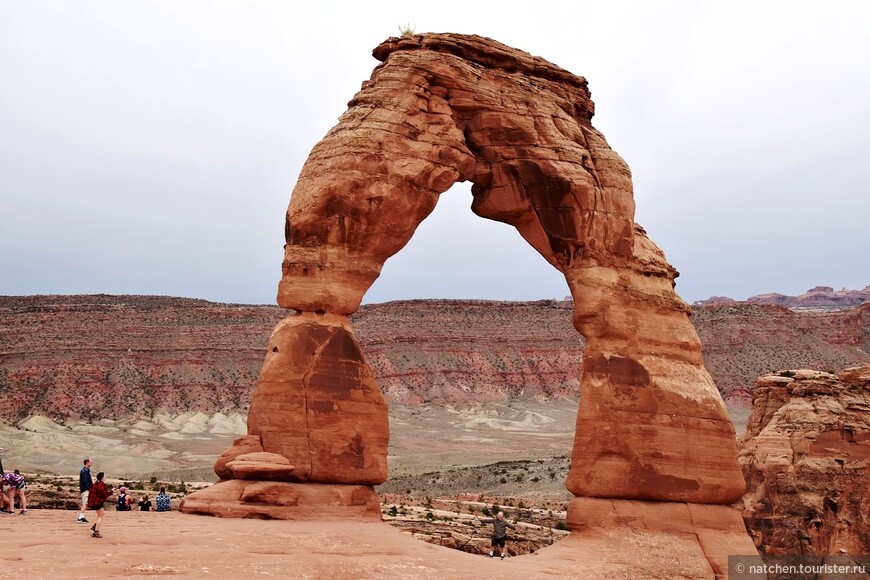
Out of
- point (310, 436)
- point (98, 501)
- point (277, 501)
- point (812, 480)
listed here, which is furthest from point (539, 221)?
point (812, 480)

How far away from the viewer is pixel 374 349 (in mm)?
99875

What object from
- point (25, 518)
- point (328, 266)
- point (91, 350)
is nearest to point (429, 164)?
point (328, 266)

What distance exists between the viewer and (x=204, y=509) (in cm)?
1744

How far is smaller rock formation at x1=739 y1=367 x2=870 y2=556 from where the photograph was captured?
26797mm

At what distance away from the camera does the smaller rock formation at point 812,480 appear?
87.9 feet

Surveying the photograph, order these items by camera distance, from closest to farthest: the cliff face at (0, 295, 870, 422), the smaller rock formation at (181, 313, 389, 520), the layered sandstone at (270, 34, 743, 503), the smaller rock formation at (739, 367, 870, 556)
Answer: the smaller rock formation at (181, 313, 389, 520), the layered sandstone at (270, 34, 743, 503), the smaller rock formation at (739, 367, 870, 556), the cliff face at (0, 295, 870, 422)

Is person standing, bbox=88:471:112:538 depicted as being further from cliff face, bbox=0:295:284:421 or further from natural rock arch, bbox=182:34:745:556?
cliff face, bbox=0:295:284:421

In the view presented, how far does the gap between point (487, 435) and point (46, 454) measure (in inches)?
1373

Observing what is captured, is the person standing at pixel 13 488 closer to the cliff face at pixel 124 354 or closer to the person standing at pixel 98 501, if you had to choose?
the person standing at pixel 98 501

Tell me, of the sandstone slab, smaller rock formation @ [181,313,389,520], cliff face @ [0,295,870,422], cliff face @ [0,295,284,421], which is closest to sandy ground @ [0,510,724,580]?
the sandstone slab

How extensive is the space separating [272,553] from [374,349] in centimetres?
8582

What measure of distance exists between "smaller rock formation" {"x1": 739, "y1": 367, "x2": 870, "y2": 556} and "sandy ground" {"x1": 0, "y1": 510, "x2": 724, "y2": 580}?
9.48 meters

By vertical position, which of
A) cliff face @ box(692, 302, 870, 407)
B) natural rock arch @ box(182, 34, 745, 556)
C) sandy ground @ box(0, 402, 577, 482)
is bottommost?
sandy ground @ box(0, 402, 577, 482)

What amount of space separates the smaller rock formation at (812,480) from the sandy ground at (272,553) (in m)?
9.48
